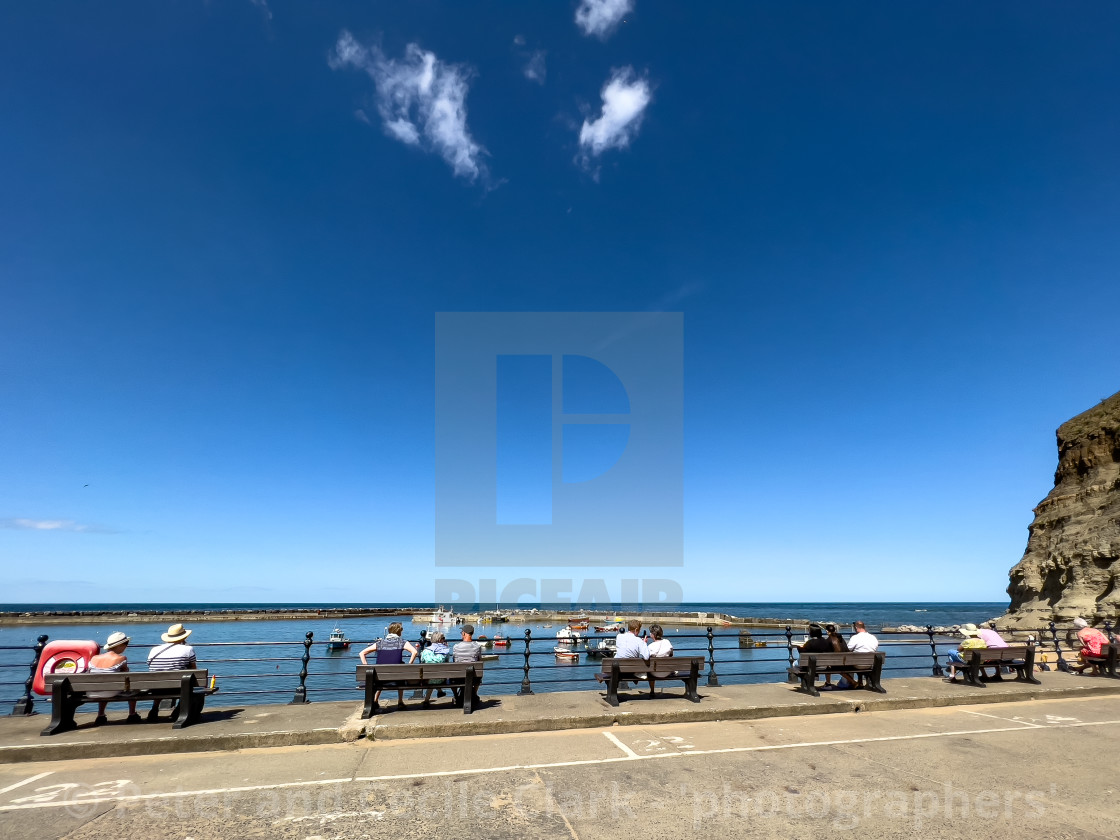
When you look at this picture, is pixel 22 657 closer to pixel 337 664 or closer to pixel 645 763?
pixel 337 664

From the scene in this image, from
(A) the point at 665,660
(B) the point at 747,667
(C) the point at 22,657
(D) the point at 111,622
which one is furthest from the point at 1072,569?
(D) the point at 111,622

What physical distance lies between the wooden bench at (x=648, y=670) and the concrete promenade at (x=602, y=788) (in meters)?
1.07

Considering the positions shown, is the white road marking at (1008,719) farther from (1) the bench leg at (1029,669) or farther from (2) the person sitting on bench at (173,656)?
(2) the person sitting on bench at (173,656)

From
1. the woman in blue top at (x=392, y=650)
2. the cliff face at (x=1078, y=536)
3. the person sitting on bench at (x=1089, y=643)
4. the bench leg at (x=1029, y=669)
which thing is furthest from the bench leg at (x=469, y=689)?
the cliff face at (x=1078, y=536)

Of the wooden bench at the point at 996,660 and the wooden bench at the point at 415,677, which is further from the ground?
the wooden bench at the point at 415,677

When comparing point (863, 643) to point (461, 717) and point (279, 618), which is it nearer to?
point (461, 717)

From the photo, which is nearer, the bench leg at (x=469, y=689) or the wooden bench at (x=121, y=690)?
the wooden bench at (x=121, y=690)

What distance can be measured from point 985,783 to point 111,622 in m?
117

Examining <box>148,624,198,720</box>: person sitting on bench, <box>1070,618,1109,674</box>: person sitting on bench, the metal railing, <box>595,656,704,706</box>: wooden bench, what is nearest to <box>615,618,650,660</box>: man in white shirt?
<box>595,656,704,706</box>: wooden bench

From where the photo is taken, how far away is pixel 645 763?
638cm

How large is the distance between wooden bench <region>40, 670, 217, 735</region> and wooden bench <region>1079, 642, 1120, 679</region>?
1717 centimetres

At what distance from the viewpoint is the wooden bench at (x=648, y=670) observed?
8.80m

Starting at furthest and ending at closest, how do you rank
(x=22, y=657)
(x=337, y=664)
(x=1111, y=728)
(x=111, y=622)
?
1. (x=111, y=622)
2. (x=22, y=657)
3. (x=337, y=664)
4. (x=1111, y=728)

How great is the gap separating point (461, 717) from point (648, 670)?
3.01m
